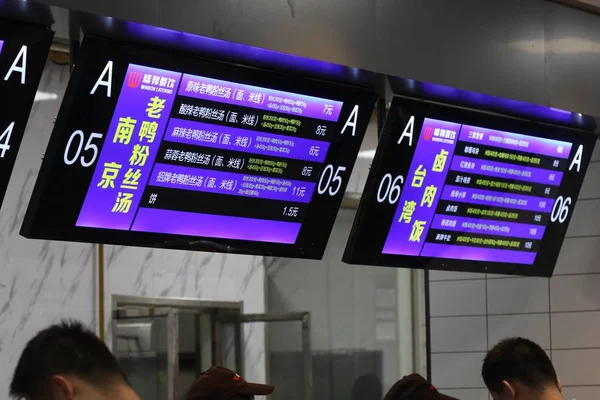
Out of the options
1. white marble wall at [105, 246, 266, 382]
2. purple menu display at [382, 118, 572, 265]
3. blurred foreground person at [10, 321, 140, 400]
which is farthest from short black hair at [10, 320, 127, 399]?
white marble wall at [105, 246, 266, 382]

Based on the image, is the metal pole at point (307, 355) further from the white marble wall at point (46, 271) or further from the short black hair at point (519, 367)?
the short black hair at point (519, 367)

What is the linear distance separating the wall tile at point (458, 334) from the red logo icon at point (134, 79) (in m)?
4.63

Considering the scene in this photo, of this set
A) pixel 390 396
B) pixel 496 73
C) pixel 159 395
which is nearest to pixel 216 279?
pixel 159 395

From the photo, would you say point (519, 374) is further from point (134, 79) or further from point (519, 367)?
point (134, 79)

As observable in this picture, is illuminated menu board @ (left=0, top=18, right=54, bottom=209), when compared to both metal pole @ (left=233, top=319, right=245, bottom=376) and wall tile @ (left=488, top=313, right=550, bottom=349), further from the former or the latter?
wall tile @ (left=488, top=313, right=550, bottom=349)

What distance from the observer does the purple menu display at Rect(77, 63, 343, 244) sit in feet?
11.9

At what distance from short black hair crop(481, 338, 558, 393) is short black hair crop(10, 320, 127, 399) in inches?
84.3

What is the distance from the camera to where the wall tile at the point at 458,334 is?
25.2 ft

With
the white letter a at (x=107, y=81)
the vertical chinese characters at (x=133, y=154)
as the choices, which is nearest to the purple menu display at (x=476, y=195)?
the vertical chinese characters at (x=133, y=154)

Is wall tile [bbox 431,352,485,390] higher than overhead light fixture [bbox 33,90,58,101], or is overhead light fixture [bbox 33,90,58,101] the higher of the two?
overhead light fixture [bbox 33,90,58,101]

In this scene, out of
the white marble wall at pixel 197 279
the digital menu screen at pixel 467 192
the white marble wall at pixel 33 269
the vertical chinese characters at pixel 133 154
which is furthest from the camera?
the white marble wall at pixel 197 279

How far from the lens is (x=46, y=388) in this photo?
206 cm

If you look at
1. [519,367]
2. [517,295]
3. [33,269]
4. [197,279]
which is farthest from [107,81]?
[517,295]

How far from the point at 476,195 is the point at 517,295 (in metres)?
2.85
